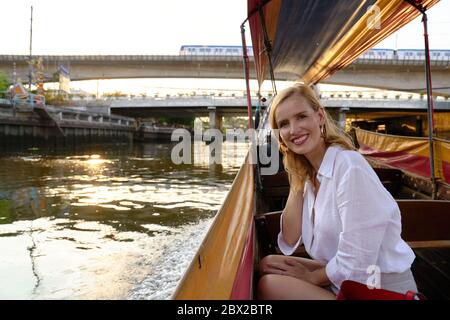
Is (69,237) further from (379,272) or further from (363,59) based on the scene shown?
(363,59)

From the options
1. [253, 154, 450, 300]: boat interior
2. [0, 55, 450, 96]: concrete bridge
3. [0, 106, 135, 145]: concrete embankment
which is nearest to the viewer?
[253, 154, 450, 300]: boat interior

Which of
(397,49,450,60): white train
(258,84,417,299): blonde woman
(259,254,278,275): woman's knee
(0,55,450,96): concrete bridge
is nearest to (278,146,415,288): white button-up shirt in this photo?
(258,84,417,299): blonde woman

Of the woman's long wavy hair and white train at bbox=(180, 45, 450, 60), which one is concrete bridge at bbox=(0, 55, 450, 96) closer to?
white train at bbox=(180, 45, 450, 60)

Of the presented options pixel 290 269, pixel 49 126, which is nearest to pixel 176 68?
pixel 49 126

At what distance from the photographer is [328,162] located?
1.79 meters

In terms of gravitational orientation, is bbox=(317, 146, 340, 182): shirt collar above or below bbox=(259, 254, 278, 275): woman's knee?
above

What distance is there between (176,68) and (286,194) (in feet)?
112

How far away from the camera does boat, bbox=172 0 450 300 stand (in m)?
1.38

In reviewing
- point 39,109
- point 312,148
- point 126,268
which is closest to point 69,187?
point 126,268

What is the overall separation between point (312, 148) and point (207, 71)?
35804 millimetres

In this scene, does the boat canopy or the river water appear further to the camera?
the boat canopy

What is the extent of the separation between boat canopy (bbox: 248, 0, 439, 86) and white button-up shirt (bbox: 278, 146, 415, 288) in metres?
2.97

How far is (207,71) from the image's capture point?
36.7 m

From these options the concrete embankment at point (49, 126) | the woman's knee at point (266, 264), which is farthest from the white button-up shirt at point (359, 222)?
the concrete embankment at point (49, 126)
